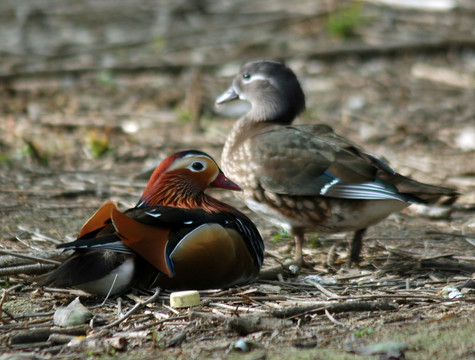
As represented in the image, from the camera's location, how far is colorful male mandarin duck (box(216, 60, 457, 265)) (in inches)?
155

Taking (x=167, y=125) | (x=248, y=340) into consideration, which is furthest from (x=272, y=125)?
(x=167, y=125)

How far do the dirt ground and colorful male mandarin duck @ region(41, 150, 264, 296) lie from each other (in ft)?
0.35

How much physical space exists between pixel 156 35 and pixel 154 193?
21.9ft

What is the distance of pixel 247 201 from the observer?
4.40 m

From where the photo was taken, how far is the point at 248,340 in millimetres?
2676

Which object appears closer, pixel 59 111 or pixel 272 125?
pixel 272 125

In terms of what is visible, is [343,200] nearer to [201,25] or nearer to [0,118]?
[0,118]

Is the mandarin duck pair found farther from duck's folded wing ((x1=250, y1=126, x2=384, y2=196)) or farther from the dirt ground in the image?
the dirt ground

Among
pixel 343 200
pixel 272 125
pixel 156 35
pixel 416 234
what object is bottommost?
pixel 416 234

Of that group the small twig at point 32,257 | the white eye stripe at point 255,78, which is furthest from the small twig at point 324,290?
the white eye stripe at point 255,78

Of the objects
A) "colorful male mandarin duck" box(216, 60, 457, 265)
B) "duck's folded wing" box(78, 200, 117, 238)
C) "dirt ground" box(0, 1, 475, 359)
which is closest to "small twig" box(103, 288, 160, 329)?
"dirt ground" box(0, 1, 475, 359)

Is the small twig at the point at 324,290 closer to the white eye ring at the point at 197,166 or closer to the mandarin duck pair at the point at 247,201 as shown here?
the mandarin duck pair at the point at 247,201

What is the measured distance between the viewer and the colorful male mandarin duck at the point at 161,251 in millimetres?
3189

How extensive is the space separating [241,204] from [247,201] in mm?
1080
